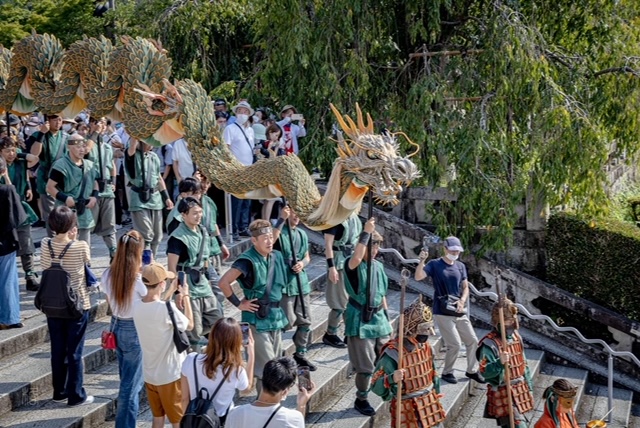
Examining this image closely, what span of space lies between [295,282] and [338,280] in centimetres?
94

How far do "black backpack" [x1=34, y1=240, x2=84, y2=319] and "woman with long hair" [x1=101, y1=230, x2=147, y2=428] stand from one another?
37cm

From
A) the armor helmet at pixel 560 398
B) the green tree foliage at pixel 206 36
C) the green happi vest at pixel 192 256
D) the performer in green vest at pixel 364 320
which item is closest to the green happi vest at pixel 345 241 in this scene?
the performer in green vest at pixel 364 320

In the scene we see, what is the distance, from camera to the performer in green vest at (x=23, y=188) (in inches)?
365

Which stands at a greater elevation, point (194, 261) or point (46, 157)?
point (46, 157)

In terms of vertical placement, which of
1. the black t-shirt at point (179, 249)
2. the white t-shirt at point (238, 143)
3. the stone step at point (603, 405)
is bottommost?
the stone step at point (603, 405)

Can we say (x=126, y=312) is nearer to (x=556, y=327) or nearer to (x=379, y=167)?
(x=379, y=167)

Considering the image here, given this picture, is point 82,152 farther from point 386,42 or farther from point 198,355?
point 386,42

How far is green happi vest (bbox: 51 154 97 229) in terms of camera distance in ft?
30.8

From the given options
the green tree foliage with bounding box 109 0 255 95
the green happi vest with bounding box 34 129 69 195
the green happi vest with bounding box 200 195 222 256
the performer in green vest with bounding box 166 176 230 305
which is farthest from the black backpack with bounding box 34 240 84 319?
the green tree foliage with bounding box 109 0 255 95

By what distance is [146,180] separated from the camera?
31.8 feet

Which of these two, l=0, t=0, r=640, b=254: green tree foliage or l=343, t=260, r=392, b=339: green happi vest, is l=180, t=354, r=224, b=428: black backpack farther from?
l=0, t=0, r=640, b=254: green tree foliage

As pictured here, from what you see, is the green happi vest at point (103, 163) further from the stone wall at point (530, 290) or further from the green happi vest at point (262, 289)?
the stone wall at point (530, 290)

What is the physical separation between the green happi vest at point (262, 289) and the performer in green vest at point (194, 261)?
466 mm

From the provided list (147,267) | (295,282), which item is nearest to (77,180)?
(295,282)
